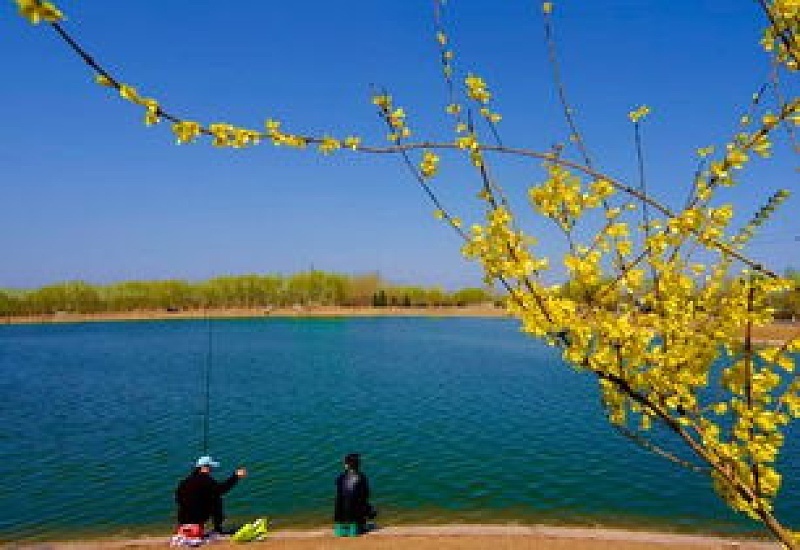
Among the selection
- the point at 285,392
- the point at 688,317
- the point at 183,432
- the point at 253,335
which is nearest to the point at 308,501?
the point at 183,432

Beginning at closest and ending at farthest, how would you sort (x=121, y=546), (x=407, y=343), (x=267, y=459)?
(x=121, y=546)
(x=267, y=459)
(x=407, y=343)

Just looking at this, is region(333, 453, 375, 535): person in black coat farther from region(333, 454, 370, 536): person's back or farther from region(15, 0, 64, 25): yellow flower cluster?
region(15, 0, 64, 25): yellow flower cluster

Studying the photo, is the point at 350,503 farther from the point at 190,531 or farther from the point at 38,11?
the point at 38,11

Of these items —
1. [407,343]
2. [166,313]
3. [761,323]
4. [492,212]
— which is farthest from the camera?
[166,313]

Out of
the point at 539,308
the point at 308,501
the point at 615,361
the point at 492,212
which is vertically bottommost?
the point at 308,501

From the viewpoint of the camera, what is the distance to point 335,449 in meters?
19.0

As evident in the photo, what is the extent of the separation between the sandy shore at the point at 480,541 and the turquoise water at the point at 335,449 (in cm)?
204

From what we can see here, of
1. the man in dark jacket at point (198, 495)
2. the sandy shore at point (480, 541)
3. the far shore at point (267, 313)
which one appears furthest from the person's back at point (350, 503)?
the far shore at point (267, 313)

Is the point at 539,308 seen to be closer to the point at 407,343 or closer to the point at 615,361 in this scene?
the point at 615,361

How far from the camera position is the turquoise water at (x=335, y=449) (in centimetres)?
1414

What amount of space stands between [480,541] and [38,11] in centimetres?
1019

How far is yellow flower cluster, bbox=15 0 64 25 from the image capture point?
224cm

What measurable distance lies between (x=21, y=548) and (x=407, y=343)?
4374 centimetres

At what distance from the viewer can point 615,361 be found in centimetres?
416
